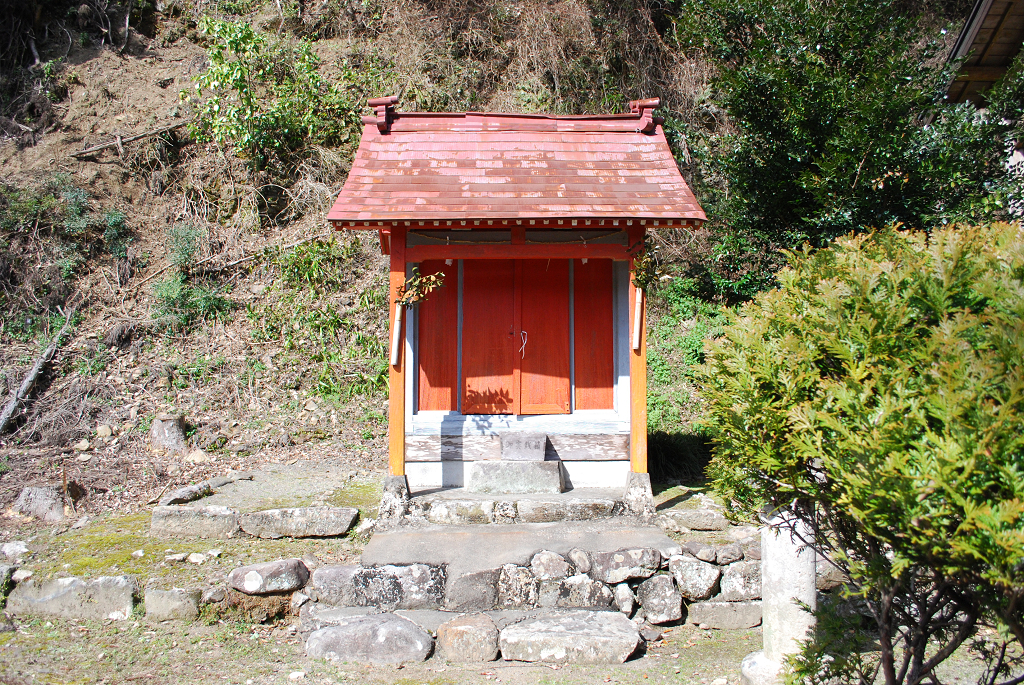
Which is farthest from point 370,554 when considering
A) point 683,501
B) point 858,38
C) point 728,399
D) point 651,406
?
point 858,38

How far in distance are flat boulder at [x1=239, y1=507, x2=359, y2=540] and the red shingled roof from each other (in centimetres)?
281

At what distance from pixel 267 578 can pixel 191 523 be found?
58.2 inches

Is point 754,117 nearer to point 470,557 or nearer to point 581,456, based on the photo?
point 581,456

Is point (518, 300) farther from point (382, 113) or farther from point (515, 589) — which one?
point (515, 589)

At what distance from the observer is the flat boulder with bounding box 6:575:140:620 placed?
5234 mm

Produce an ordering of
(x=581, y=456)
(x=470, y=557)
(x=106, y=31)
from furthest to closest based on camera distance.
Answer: (x=106, y=31) → (x=581, y=456) → (x=470, y=557)

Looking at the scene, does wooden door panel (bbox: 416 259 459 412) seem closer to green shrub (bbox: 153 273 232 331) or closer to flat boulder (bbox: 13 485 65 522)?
flat boulder (bbox: 13 485 65 522)

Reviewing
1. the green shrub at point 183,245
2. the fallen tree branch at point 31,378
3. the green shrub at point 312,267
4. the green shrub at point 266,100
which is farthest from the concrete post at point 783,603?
the green shrub at point 266,100

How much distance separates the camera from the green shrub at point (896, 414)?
2.18 metres

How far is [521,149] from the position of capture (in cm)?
705

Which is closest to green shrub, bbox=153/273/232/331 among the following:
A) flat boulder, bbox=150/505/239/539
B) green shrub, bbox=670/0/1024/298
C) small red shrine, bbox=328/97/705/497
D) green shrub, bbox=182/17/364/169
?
green shrub, bbox=182/17/364/169

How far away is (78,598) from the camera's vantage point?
5.24m

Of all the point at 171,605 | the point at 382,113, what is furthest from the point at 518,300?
the point at 171,605

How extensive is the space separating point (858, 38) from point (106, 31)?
13944 millimetres
